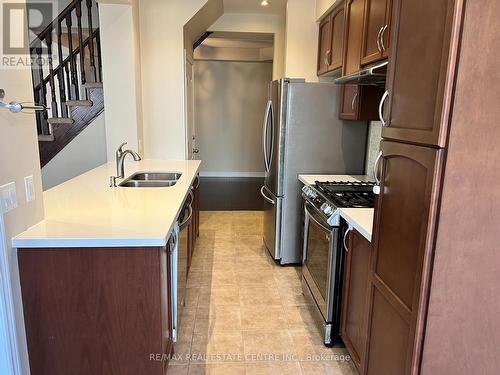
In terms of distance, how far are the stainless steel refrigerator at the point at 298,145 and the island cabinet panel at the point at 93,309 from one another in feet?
6.29

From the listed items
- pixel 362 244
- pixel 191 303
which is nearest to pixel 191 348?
pixel 191 303

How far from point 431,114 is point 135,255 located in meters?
1.22

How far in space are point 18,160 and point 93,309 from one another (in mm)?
687

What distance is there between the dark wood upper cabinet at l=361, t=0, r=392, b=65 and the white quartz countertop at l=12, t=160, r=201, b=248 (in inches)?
61.8

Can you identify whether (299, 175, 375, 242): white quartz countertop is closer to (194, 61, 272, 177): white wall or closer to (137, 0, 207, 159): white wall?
(137, 0, 207, 159): white wall

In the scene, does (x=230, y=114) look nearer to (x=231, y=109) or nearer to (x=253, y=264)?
(x=231, y=109)

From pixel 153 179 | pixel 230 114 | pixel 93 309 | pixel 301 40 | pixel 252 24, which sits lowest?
pixel 93 309

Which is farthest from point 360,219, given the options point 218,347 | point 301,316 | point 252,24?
point 252,24

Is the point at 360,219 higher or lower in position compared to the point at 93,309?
higher

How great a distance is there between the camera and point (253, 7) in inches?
177

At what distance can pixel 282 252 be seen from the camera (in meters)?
3.45

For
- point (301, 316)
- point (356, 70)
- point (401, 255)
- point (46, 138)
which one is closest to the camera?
point (401, 255)

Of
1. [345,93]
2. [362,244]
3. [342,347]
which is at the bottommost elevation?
[342,347]

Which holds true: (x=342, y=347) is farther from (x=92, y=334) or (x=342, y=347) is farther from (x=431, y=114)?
(x=431, y=114)
